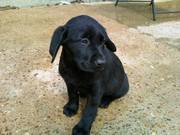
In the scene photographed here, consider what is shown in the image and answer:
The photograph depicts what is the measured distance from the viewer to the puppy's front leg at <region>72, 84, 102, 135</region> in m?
2.36

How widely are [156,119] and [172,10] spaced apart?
3.47 metres

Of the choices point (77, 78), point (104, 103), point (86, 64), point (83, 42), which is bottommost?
point (104, 103)

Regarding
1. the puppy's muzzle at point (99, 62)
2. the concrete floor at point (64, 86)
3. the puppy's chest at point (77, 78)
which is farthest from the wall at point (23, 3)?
the puppy's muzzle at point (99, 62)

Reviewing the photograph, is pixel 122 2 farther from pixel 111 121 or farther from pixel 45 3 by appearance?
pixel 111 121

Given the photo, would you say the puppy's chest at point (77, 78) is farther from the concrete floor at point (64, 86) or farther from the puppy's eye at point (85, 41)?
the concrete floor at point (64, 86)

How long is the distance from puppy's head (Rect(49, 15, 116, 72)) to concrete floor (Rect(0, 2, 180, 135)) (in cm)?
54

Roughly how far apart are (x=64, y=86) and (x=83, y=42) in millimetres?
918

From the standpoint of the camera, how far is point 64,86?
3.04m

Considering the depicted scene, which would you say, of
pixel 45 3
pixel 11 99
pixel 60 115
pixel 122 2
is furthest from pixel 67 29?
pixel 122 2

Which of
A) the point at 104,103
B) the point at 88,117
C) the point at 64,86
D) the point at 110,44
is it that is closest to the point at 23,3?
the point at 64,86

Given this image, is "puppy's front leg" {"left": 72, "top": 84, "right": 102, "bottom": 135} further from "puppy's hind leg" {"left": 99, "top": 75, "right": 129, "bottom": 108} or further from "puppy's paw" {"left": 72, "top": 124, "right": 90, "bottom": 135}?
"puppy's hind leg" {"left": 99, "top": 75, "right": 129, "bottom": 108}

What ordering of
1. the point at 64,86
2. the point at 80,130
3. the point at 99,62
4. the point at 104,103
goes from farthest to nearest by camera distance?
the point at 64,86, the point at 104,103, the point at 80,130, the point at 99,62

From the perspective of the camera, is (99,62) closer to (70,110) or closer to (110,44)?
(110,44)

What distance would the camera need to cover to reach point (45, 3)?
5.78 m
